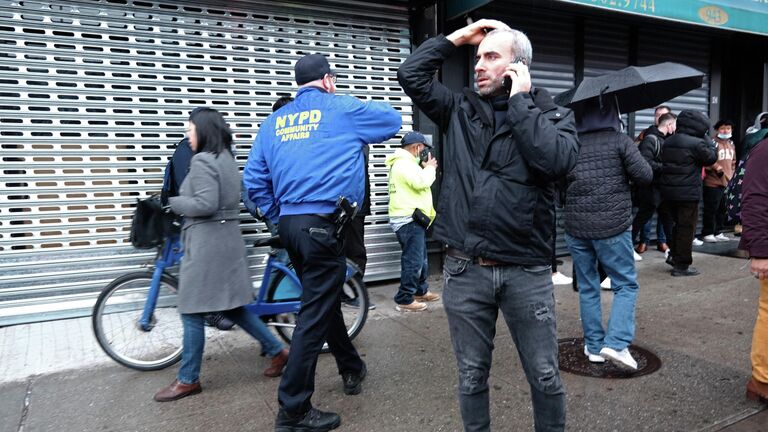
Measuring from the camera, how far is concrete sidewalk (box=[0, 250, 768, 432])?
3203 mm

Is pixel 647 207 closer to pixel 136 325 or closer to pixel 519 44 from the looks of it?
pixel 519 44

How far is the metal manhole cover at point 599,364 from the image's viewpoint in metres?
3.82

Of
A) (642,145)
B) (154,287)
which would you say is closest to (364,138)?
(154,287)

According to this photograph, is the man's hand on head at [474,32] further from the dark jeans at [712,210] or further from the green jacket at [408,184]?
the dark jeans at [712,210]

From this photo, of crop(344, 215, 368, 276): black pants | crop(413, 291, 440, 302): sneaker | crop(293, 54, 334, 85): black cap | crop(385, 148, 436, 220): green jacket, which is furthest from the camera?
crop(413, 291, 440, 302): sneaker

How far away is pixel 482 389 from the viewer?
2303 millimetres

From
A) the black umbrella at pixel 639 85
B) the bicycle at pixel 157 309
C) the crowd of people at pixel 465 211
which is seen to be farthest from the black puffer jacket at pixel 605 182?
the bicycle at pixel 157 309

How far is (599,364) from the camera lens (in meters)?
3.99

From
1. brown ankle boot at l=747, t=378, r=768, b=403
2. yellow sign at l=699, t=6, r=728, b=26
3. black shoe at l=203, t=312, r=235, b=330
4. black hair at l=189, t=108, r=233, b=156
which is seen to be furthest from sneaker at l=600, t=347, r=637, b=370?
yellow sign at l=699, t=6, r=728, b=26

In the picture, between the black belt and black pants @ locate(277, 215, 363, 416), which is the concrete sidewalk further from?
the black belt

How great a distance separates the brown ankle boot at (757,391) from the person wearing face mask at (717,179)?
20.5ft

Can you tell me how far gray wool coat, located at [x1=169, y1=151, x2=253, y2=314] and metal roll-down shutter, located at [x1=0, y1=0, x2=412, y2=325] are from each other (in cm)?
235

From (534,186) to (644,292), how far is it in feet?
15.5

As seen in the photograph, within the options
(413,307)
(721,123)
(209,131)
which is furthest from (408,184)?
(721,123)
